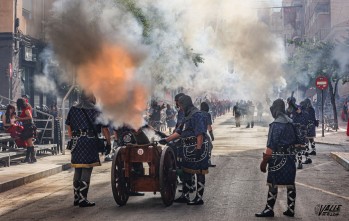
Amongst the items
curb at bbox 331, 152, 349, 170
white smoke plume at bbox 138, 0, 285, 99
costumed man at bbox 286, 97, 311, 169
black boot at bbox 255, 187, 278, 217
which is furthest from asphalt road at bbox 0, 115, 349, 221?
white smoke plume at bbox 138, 0, 285, 99

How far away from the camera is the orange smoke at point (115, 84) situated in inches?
427

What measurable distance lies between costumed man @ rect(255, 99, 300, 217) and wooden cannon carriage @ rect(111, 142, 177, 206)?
→ 1.62 meters

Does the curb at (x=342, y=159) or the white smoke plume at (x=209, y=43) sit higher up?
the white smoke plume at (x=209, y=43)

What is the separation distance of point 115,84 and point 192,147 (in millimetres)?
2348

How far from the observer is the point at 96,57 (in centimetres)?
1152

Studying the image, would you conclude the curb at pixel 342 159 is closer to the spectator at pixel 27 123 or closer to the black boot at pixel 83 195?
the black boot at pixel 83 195

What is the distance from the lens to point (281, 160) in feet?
27.3

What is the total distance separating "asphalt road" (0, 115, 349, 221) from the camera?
8547 millimetres

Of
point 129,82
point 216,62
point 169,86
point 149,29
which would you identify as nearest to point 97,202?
point 129,82

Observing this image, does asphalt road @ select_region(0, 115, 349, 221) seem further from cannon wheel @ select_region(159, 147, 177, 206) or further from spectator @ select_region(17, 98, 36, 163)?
spectator @ select_region(17, 98, 36, 163)

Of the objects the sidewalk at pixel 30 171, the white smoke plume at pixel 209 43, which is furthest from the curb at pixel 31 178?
the white smoke plume at pixel 209 43

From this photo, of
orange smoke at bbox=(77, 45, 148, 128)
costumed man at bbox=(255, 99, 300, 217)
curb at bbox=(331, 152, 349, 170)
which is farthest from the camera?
curb at bbox=(331, 152, 349, 170)

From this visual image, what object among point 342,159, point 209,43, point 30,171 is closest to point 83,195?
point 30,171

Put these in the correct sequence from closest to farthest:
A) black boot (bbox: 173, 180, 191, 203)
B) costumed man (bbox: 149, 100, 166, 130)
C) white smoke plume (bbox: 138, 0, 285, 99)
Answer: black boot (bbox: 173, 180, 191, 203)
costumed man (bbox: 149, 100, 166, 130)
white smoke plume (bbox: 138, 0, 285, 99)
